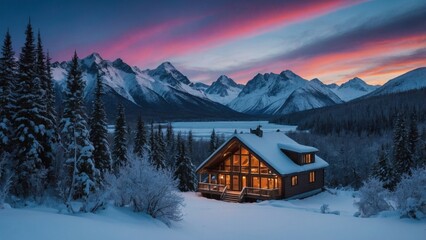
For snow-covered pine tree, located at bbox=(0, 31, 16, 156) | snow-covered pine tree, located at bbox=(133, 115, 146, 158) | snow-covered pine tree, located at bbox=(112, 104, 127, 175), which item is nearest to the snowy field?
snow-covered pine tree, located at bbox=(0, 31, 16, 156)

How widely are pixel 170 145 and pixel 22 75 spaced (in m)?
58.9

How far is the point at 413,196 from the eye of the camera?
63.6 feet

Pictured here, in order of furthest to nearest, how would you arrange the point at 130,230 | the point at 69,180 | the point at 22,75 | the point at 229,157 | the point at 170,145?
the point at 170,145
the point at 229,157
the point at 69,180
the point at 22,75
the point at 130,230

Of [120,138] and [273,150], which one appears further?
[120,138]

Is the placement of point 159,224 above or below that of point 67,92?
below

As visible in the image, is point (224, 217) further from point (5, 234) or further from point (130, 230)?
point (5, 234)

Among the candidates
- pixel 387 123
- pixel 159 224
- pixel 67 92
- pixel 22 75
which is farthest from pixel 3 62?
pixel 387 123

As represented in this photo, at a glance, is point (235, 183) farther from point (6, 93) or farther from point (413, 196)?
point (6, 93)

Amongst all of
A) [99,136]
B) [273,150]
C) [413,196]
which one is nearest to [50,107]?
[99,136]

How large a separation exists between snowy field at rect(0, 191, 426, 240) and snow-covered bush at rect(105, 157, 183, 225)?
2.29 feet

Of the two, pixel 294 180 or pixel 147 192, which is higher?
pixel 147 192

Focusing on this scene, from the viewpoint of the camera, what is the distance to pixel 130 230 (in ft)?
45.9

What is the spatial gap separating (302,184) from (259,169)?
5.68 m

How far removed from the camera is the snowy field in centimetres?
1155
